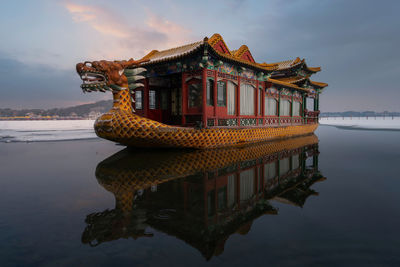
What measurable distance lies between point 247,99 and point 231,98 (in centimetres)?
152

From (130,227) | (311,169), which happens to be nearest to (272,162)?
(311,169)

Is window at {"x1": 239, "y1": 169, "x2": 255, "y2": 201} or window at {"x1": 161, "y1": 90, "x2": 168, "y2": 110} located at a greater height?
window at {"x1": 161, "y1": 90, "x2": 168, "y2": 110}

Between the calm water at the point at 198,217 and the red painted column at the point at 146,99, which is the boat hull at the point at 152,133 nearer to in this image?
the calm water at the point at 198,217

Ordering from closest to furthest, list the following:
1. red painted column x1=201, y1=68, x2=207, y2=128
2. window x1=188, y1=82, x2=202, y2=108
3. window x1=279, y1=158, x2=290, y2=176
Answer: window x1=279, y1=158, x2=290, y2=176 < red painted column x1=201, y1=68, x2=207, y2=128 < window x1=188, y1=82, x2=202, y2=108

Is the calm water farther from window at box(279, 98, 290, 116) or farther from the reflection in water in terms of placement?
window at box(279, 98, 290, 116)

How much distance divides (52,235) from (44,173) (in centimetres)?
428

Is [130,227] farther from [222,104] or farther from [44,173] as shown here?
[222,104]

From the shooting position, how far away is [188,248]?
2.61 meters

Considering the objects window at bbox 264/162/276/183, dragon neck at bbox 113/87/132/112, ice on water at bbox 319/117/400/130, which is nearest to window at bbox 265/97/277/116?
window at bbox 264/162/276/183

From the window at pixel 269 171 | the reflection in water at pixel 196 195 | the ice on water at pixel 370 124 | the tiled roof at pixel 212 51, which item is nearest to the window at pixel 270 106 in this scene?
the tiled roof at pixel 212 51

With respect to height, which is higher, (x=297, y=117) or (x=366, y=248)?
(x=297, y=117)

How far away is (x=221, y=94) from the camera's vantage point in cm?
1213

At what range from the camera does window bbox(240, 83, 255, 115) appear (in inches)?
526

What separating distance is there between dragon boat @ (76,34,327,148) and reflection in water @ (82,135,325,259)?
2.22m
